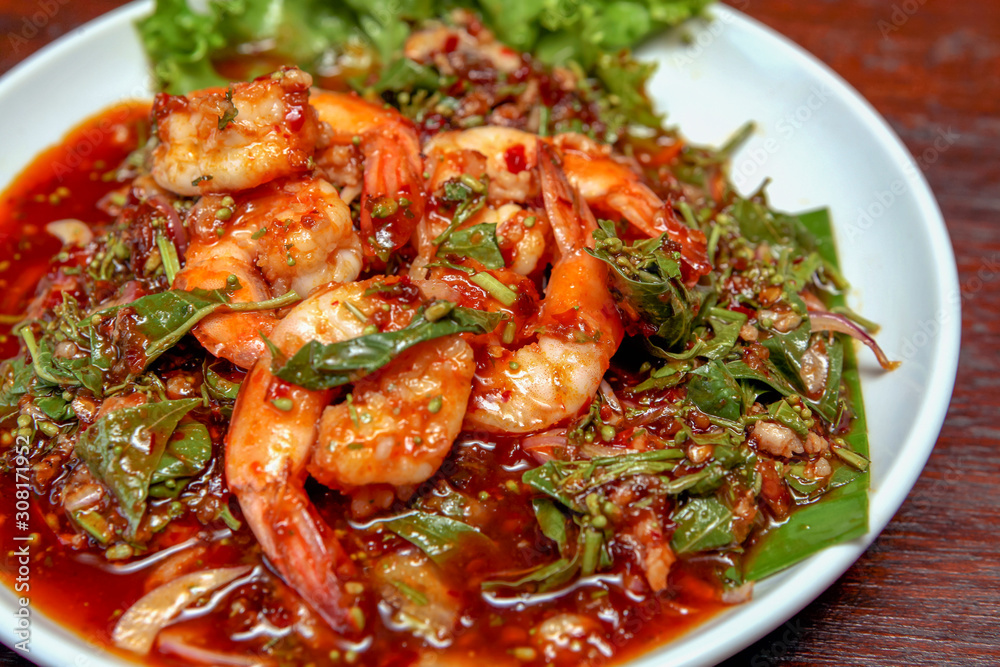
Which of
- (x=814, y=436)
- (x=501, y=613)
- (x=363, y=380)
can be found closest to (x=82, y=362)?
(x=363, y=380)

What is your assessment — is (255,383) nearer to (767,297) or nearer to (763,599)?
(763,599)

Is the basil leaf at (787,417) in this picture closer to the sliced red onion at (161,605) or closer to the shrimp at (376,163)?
the shrimp at (376,163)

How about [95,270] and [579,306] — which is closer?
[579,306]

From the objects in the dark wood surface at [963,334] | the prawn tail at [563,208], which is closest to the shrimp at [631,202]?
the prawn tail at [563,208]

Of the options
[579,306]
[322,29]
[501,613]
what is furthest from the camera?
[322,29]

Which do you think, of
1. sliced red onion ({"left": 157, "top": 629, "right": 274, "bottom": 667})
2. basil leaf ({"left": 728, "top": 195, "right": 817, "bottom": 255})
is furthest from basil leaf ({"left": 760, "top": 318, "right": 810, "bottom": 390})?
sliced red onion ({"left": 157, "top": 629, "right": 274, "bottom": 667})

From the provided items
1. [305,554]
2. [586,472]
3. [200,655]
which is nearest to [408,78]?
[586,472]

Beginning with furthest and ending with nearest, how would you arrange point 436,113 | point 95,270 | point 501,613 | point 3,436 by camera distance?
point 436,113
point 95,270
point 3,436
point 501,613
